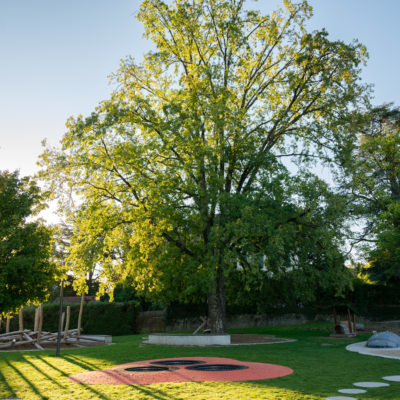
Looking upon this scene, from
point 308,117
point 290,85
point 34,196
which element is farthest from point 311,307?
point 34,196

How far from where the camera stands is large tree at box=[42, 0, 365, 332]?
1912 centimetres

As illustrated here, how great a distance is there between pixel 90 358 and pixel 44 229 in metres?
5.56

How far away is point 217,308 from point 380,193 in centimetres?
1450

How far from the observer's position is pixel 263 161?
19.9 metres

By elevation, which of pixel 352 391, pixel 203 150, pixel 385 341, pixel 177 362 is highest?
pixel 203 150

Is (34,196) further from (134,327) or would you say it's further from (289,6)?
(134,327)

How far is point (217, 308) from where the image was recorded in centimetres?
2112

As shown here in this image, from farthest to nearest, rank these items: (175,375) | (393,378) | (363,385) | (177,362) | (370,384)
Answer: (177,362), (175,375), (393,378), (370,384), (363,385)

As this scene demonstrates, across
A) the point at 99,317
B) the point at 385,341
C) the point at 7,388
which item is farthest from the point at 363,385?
the point at 99,317

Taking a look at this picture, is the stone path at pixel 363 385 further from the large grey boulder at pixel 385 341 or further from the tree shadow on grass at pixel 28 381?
the large grey boulder at pixel 385 341

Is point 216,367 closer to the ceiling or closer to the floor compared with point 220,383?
closer to the ceiling

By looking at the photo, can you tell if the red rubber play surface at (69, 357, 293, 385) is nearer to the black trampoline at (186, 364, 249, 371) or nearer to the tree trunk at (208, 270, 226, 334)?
the black trampoline at (186, 364, 249, 371)

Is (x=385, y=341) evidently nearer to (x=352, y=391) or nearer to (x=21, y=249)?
(x=352, y=391)

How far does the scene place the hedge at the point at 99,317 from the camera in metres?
33.0
